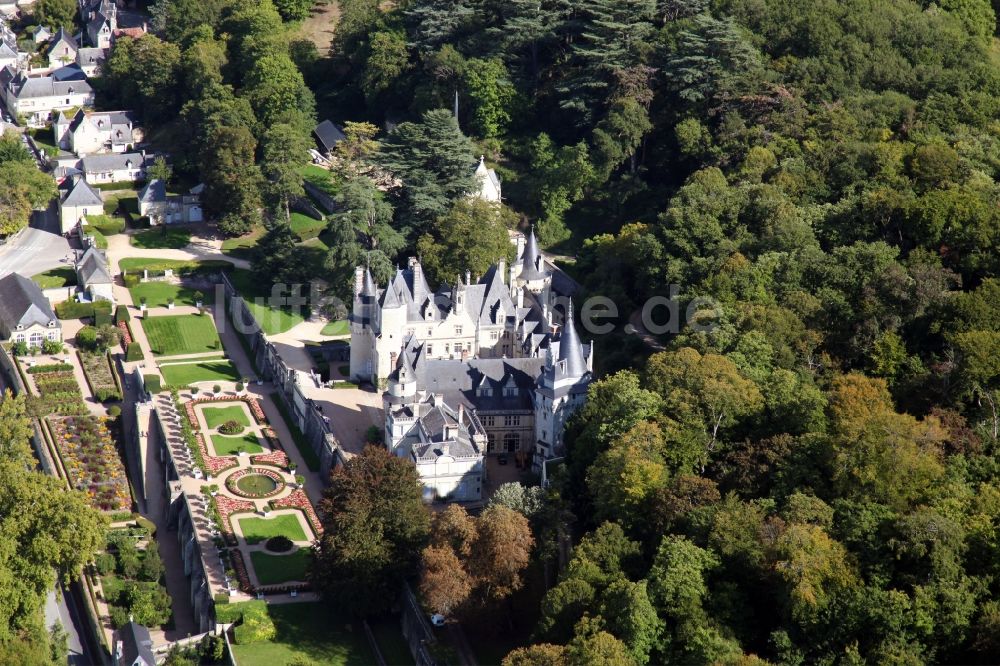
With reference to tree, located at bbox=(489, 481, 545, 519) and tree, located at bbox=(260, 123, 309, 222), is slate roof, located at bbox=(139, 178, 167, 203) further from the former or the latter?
tree, located at bbox=(489, 481, 545, 519)

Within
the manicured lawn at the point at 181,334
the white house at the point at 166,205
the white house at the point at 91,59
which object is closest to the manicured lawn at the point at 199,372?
the manicured lawn at the point at 181,334

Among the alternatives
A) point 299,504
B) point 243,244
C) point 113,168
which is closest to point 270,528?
point 299,504

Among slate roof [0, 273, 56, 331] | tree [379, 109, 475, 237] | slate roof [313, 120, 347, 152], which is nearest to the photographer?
slate roof [0, 273, 56, 331]

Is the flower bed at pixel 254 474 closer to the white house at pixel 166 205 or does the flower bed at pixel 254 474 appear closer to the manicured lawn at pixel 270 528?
the manicured lawn at pixel 270 528

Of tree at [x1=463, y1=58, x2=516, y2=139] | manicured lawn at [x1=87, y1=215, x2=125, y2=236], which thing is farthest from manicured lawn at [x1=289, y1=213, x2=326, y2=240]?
tree at [x1=463, y1=58, x2=516, y2=139]

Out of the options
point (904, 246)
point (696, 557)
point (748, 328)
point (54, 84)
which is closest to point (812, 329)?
point (748, 328)
